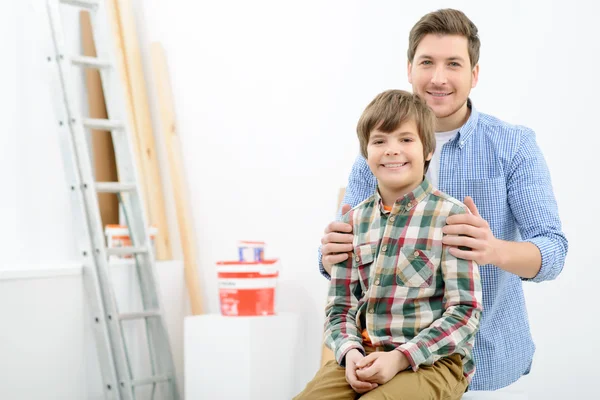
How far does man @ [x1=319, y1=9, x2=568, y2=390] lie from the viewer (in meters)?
1.88

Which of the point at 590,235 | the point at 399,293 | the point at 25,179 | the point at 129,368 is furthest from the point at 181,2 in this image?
the point at 399,293

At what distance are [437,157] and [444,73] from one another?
0.21m

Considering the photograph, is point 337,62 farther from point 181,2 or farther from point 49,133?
point 49,133

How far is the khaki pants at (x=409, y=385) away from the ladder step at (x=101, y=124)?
6.56 feet

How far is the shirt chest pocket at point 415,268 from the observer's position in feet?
5.57

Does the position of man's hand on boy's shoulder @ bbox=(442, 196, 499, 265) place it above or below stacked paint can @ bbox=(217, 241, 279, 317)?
above

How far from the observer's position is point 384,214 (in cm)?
179

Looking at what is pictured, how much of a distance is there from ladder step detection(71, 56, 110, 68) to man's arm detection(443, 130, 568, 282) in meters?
2.12

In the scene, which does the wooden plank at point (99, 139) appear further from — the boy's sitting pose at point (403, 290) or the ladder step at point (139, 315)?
the boy's sitting pose at point (403, 290)

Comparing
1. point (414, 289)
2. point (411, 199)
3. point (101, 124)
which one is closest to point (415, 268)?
point (414, 289)

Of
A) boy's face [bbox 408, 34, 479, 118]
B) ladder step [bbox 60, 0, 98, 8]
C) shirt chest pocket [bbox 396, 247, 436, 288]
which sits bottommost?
shirt chest pocket [bbox 396, 247, 436, 288]

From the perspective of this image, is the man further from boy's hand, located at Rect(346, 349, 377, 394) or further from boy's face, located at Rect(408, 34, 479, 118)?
boy's hand, located at Rect(346, 349, 377, 394)

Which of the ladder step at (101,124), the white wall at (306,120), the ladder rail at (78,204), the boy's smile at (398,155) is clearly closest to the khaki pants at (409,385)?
the boy's smile at (398,155)

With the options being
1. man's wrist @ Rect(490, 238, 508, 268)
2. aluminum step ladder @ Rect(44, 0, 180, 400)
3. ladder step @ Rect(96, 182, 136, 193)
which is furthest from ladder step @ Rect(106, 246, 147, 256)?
man's wrist @ Rect(490, 238, 508, 268)
